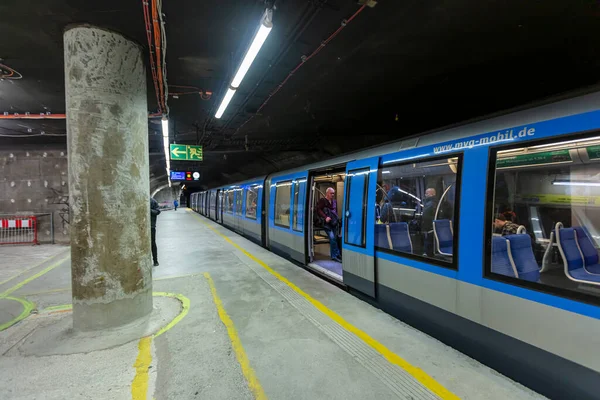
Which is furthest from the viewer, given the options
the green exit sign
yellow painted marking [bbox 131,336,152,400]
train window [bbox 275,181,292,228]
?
the green exit sign

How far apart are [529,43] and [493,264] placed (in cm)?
443

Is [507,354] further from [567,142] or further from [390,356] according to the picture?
[567,142]

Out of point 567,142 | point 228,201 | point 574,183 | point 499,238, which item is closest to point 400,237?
point 499,238

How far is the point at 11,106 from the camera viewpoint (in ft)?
23.2

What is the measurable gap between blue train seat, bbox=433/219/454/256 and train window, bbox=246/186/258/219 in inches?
270

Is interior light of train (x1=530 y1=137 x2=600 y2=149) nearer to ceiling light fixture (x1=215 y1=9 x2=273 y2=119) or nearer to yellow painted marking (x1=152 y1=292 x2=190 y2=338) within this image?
ceiling light fixture (x1=215 y1=9 x2=273 y2=119)

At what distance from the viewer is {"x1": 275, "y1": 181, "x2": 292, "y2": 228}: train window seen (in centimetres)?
715

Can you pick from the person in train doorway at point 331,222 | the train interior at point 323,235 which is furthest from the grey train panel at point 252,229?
the person in train doorway at point 331,222

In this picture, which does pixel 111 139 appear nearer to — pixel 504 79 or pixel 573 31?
pixel 573 31

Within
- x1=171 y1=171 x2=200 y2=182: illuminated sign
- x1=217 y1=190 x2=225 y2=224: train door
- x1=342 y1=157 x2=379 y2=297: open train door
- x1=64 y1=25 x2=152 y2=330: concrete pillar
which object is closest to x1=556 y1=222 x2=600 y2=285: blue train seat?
x1=342 y1=157 x2=379 y2=297: open train door

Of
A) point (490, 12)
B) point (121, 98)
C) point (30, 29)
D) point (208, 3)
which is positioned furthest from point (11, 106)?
point (490, 12)

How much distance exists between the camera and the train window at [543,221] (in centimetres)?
240

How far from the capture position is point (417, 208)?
385cm

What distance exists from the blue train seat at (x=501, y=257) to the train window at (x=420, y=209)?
1.14ft
